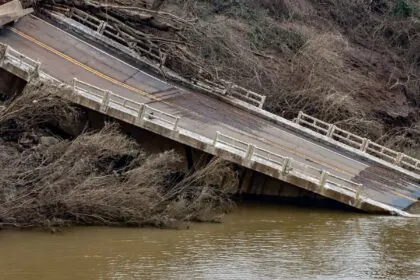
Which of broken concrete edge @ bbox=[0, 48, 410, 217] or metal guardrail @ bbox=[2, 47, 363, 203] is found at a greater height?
metal guardrail @ bbox=[2, 47, 363, 203]

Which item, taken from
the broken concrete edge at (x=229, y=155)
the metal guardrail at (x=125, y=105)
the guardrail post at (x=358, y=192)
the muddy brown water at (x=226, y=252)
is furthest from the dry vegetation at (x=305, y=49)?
the muddy brown water at (x=226, y=252)

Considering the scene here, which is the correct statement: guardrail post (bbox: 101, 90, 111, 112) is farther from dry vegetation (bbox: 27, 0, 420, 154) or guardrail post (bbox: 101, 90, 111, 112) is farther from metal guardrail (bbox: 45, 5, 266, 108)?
dry vegetation (bbox: 27, 0, 420, 154)

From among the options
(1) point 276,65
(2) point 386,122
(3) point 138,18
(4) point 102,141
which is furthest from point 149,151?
(2) point 386,122

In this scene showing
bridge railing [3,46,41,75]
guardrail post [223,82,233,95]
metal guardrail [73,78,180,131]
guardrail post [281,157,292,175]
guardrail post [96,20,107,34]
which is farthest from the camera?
guardrail post [96,20,107,34]

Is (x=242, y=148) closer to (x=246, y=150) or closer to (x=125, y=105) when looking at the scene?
(x=246, y=150)

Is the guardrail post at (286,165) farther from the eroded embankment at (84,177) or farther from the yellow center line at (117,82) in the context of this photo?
the yellow center line at (117,82)

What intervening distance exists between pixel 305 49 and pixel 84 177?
19516mm

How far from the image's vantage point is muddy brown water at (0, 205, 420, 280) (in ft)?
55.8

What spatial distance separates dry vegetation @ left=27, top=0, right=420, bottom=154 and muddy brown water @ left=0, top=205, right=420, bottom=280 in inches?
455

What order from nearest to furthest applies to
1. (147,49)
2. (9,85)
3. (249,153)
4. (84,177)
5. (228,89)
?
1. (84,177)
2. (249,153)
3. (9,85)
4. (228,89)
5. (147,49)

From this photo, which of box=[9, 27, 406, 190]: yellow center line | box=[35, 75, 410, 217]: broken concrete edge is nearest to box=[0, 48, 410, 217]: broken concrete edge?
box=[35, 75, 410, 217]: broken concrete edge

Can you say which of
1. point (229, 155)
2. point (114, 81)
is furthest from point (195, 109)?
point (229, 155)

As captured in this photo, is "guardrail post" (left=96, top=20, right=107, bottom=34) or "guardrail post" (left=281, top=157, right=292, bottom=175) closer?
"guardrail post" (left=281, top=157, right=292, bottom=175)

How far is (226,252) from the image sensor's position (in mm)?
18875
